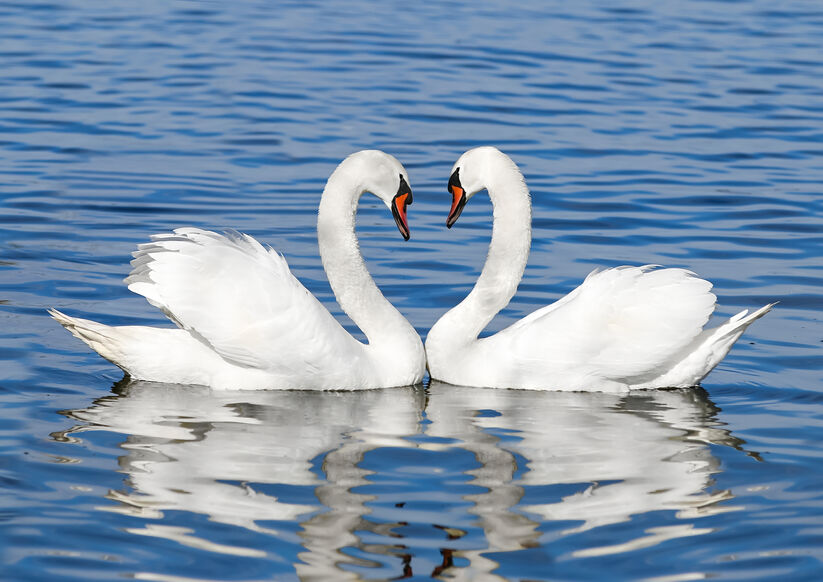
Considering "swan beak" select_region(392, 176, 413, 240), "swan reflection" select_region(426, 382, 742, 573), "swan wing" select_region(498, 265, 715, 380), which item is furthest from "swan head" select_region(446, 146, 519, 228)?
"swan reflection" select_region(426, 382, 742, 573)

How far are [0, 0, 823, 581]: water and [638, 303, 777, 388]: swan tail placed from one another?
122mm

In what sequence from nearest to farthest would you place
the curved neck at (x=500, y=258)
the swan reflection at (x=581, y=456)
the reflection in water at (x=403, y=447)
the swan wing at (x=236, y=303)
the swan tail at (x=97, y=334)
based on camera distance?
the reflection in water at (x=403, y=447) < the swan reflection at (x=581, y=456) < the swan wing at (x=236, y=303) < the swan tail at (x=97, y=334) < the curved neck at (x=500, y=258)

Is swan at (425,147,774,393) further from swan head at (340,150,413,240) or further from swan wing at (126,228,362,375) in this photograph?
swan wing at (126,228,362,375)

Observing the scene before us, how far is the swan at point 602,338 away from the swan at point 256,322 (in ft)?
1.27

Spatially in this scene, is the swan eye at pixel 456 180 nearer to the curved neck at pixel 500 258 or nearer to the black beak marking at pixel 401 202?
the curved neck at pixel 500 258

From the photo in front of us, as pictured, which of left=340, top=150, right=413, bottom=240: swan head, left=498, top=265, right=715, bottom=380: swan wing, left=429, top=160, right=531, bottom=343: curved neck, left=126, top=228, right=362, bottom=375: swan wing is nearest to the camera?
left=126, top=228, right=362, bottom=375: swan wing

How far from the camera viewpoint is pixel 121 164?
14711 mm

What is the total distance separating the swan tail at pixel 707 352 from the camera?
8.48 m

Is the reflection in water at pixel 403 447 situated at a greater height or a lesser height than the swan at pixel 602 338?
lesser

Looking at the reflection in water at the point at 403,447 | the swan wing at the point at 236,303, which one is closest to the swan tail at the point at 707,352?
the reflection in water at the point at 403,447

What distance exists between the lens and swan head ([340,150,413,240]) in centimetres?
874

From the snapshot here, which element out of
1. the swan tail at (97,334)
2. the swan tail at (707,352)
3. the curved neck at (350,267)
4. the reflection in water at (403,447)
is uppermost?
the curved neck at (350,267)

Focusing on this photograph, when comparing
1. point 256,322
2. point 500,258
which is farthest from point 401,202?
point 256,322

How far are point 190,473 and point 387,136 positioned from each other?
9743 millimetres
